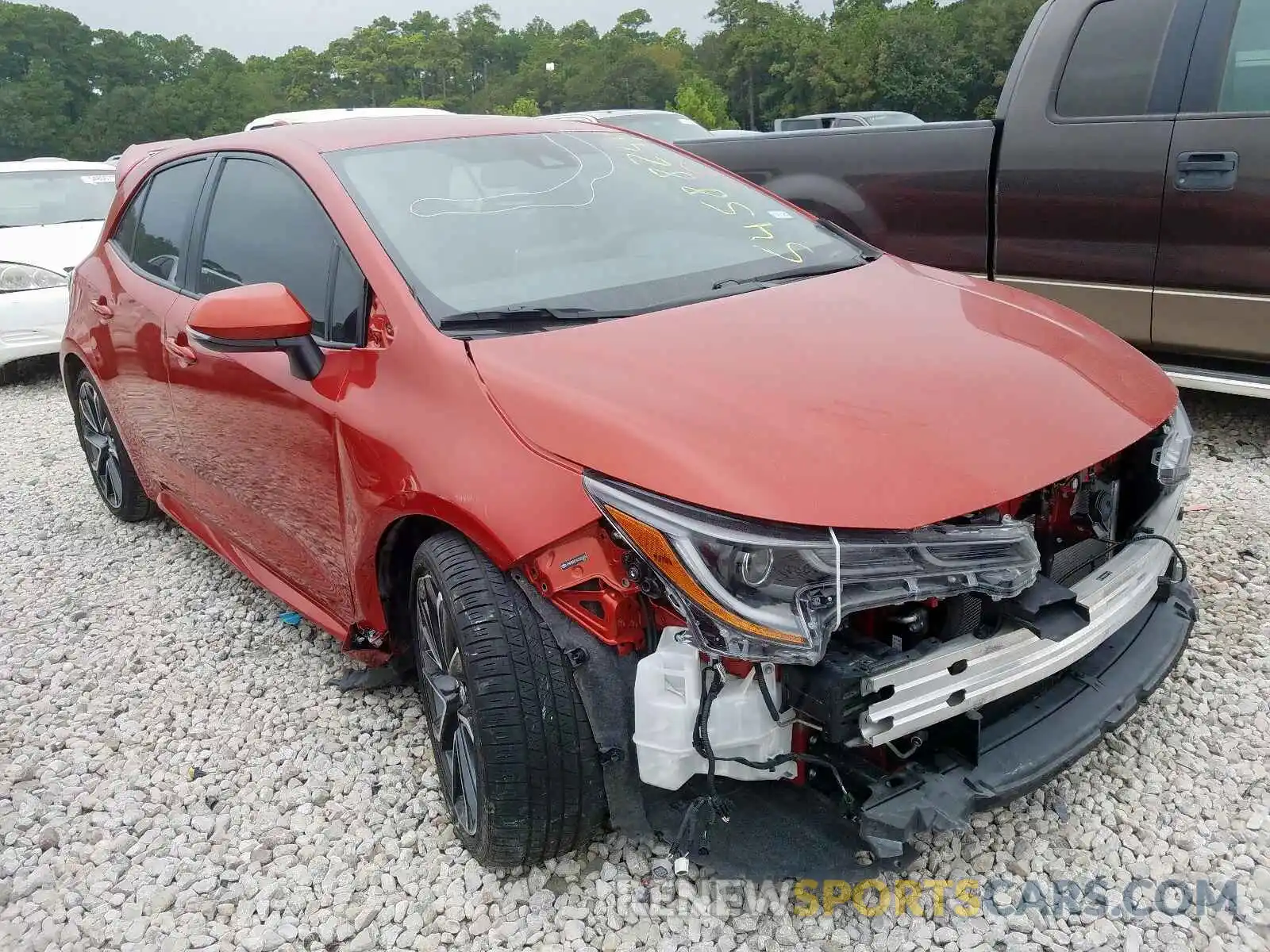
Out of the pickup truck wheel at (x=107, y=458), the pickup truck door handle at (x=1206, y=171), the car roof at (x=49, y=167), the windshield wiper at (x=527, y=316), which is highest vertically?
the car roof at (x=49, y=167)

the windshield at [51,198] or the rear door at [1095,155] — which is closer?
the rear door at [1095,155]

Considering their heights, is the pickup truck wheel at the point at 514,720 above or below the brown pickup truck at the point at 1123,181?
below

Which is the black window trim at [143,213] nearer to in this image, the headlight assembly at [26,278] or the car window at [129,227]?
the car window at [129,227]

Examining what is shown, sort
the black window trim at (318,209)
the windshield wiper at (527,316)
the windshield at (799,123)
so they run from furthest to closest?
the windshield at (799,123) → the black window trim at (318,209) → the windshield wiper at (527,316)

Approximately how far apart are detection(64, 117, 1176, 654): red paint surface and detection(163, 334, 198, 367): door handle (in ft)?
0.22

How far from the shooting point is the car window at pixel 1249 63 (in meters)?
3.83

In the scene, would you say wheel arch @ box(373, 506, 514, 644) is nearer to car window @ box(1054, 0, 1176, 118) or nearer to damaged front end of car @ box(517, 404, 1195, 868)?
damaged front end of car @ box(517, 404, 1195, 868)

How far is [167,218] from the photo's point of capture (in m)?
3.61

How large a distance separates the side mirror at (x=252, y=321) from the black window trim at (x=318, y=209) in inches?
3.9

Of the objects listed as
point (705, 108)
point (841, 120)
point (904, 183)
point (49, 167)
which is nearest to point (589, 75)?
point (705, 108)

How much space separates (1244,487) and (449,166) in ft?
10.4

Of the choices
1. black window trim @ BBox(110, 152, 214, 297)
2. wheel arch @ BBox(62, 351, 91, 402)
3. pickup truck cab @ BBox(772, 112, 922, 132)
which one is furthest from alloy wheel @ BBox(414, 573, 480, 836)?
pickup truck cab @ BBox(772, 112, 922, 132)

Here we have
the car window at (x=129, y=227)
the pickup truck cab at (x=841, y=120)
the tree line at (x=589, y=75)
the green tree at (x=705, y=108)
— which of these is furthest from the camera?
the tree line at (x=589, y=75)

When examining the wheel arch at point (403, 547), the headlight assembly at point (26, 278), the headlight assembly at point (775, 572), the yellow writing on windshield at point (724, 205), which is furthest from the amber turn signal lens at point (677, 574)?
the headlight assembly at point (26, 278)
